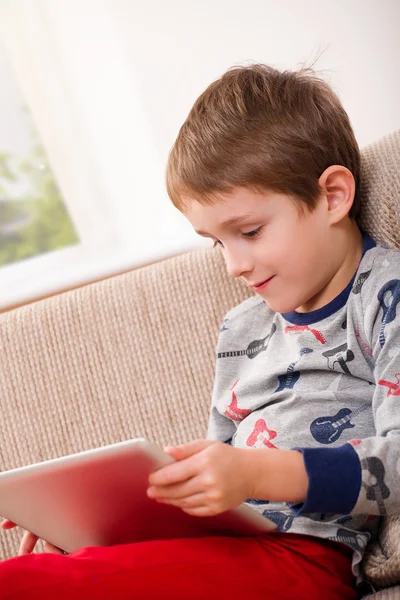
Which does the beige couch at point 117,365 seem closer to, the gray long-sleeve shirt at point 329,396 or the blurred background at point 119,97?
the gray long-sleeve shirt at point 329,396

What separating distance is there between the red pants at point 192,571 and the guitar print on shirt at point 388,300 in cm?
26

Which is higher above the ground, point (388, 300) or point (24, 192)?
point (24, 192)

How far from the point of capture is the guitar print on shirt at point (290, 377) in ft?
3.23

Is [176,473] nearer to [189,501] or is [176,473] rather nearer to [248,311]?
[189,501]

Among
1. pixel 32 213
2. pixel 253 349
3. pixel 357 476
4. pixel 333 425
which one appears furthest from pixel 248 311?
pixel 32 213

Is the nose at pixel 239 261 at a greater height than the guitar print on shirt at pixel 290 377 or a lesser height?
greater

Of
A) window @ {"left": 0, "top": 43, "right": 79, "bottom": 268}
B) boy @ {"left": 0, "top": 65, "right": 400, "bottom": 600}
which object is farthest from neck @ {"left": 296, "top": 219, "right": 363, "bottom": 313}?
window @ {"left": 0, "top": 43, "right": 79, "bottom": 268}

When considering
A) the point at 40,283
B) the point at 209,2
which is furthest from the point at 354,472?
the point at 209,2

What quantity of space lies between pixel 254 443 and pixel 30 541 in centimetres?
32

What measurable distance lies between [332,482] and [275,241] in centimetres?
32

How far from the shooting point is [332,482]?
0.74m

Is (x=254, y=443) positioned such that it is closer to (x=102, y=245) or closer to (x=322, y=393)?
(x=322, y=393)

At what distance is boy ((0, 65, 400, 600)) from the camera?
741 millimetres

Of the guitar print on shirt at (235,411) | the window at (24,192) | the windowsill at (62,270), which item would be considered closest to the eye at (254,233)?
the guitar print on shirt at (235,411)
